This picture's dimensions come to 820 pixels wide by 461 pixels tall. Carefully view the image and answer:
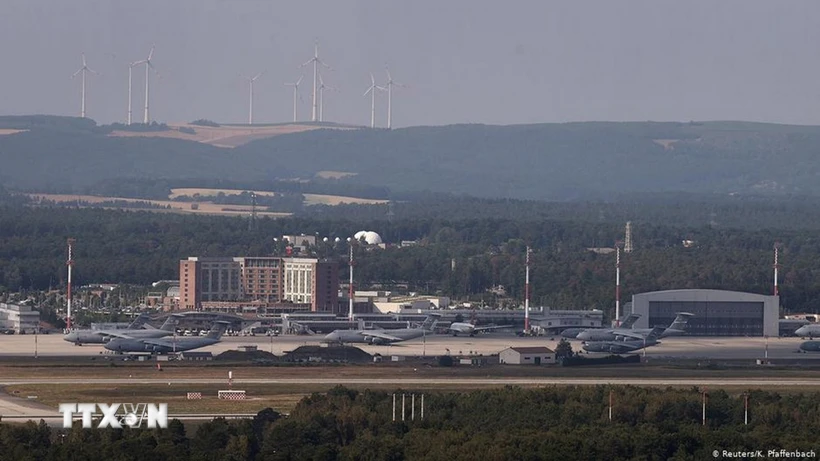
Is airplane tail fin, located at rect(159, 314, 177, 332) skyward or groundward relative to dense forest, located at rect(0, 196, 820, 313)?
groundward

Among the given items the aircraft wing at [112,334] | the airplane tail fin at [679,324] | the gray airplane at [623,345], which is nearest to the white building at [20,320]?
the aircraft wing at [112,334]

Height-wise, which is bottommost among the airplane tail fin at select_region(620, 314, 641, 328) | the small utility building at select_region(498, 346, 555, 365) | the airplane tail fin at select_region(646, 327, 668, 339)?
the small utility building at select_region(498, 346, 555, 365)

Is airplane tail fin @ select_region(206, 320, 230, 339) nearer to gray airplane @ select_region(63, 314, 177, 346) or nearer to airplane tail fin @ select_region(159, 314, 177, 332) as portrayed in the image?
gray airplane @ select_region(63, 314, 177, 346)

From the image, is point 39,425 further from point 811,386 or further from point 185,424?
point 811,386

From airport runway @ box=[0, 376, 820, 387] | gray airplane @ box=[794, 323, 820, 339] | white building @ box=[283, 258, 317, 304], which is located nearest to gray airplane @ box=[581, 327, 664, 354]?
gray airplane @ box=[794, 323, 820, 339]

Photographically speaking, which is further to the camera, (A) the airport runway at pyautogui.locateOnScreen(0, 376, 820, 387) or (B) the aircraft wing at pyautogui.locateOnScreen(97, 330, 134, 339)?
(B) the aircraft wing at pyautogui.locateOnScreen(97, 330, 134, 339)

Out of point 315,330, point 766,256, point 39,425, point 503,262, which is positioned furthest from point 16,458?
point 766,256

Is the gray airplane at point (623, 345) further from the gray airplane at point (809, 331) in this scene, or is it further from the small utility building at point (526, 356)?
the gray airplane at point (809, 331)
